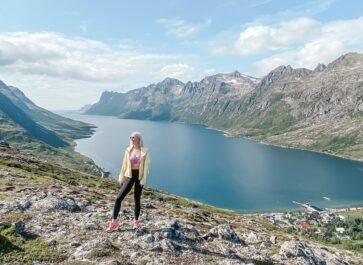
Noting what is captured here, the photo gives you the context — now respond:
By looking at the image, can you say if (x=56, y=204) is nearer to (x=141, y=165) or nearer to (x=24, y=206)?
(x=24, y=206)

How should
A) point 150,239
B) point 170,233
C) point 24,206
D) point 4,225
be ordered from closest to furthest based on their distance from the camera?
point 4,225
point 150,239
point 170,233
point 24,206

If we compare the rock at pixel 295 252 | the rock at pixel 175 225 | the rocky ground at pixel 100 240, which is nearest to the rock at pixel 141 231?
the rocky ground at pixel 100 240

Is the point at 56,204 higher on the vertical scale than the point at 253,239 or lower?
higher

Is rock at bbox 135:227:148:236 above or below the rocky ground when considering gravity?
above

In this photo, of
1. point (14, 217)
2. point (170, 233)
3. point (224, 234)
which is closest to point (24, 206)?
point (14, 217)

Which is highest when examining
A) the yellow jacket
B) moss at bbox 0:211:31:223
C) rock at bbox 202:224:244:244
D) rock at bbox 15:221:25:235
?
the yellow jacket

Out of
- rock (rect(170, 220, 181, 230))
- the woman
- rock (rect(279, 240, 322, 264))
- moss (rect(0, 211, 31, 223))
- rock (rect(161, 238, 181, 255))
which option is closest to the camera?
the woman

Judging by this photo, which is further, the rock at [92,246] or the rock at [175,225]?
the rock at [175,225]

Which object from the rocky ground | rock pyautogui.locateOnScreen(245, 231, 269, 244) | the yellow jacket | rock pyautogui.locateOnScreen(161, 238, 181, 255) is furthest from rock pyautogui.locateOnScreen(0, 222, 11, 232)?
rock pyautogui.locateOnScreen(245, 231, 269, 244)

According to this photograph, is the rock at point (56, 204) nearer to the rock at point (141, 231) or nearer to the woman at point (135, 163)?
the rock at point (141, 231)

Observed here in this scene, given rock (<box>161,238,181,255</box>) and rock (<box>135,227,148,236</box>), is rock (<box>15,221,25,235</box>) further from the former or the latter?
rock (<box>161,238,181,255</box>)

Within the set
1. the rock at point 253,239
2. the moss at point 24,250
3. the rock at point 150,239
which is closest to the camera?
the moss at point 24,250

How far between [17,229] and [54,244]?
2767 mm

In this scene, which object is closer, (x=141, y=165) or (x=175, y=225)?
(x=141, y=165)
